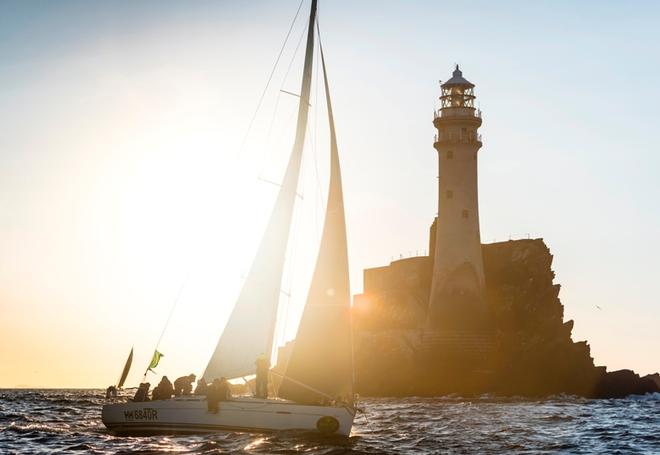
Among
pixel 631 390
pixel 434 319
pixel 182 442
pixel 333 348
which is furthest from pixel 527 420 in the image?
pixel 631 390

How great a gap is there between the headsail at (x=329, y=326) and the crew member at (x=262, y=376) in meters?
0.54

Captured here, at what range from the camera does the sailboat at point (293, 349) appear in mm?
24484

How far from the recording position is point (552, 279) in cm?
7112

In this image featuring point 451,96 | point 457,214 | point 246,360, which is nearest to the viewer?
point 246,360

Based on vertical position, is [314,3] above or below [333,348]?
above

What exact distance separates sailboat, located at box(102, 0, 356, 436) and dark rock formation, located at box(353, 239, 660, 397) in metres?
40.4

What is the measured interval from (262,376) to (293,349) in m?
1.32

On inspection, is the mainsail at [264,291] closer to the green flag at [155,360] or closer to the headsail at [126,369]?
the green flag at [155,360]

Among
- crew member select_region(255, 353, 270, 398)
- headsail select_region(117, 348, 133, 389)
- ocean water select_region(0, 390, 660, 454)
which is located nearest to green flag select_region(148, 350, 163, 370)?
headsail select_region(117, 348, 133, 389)

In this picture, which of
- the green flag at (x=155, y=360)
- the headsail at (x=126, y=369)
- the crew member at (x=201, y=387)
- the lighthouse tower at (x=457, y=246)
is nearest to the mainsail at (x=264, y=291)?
the crew member at (x=201, y=387)

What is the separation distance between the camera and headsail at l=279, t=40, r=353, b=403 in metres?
25.2

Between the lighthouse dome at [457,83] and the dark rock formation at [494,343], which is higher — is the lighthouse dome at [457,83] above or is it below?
above

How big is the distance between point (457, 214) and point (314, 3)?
3921 cm

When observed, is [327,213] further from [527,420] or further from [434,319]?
[434,319]
